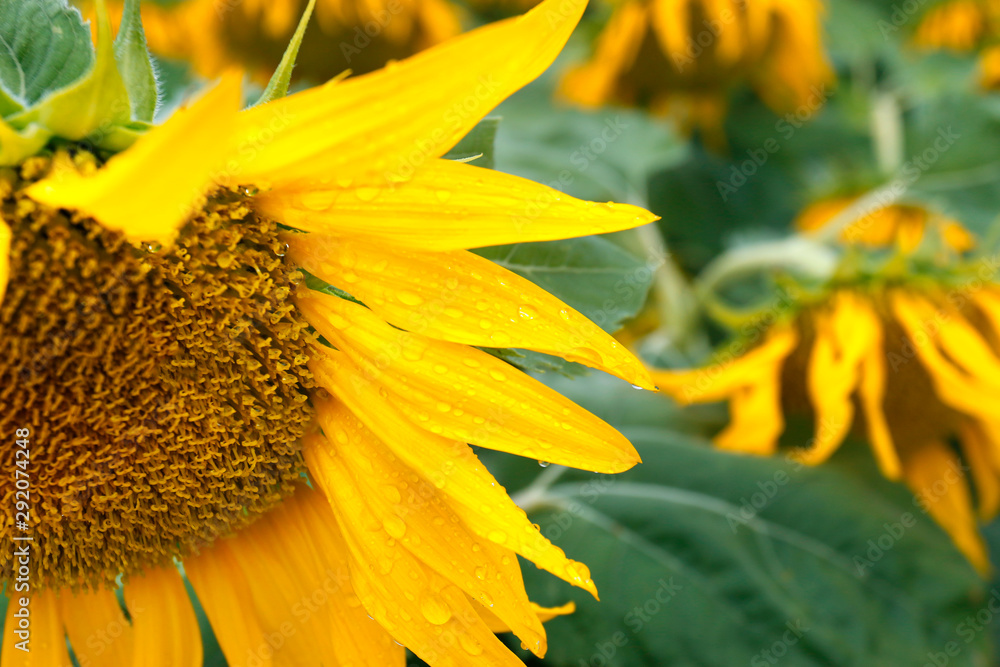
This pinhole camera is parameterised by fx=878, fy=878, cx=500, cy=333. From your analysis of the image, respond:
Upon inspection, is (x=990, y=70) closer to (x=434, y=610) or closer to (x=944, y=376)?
(x=944, y=376)

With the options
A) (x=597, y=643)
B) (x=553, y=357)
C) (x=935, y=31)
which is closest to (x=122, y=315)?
(x=553, y=357)

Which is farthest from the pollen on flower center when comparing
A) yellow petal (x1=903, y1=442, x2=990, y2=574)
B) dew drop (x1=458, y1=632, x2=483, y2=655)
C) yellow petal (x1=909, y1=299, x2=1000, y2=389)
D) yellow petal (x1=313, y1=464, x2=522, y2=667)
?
yellow petal (x1=903, y1=442, x2=990, y2=574)

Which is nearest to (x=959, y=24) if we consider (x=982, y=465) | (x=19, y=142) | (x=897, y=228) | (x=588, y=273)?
(x=897, y=228)

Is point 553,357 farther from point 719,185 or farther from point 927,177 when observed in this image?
point 927,177

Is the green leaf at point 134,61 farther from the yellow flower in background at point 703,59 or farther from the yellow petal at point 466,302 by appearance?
the yellow flower in background at point 703,59

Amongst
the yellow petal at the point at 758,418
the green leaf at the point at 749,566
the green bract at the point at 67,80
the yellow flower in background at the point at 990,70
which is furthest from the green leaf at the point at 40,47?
the yellow flower in background at the point at 990,70
